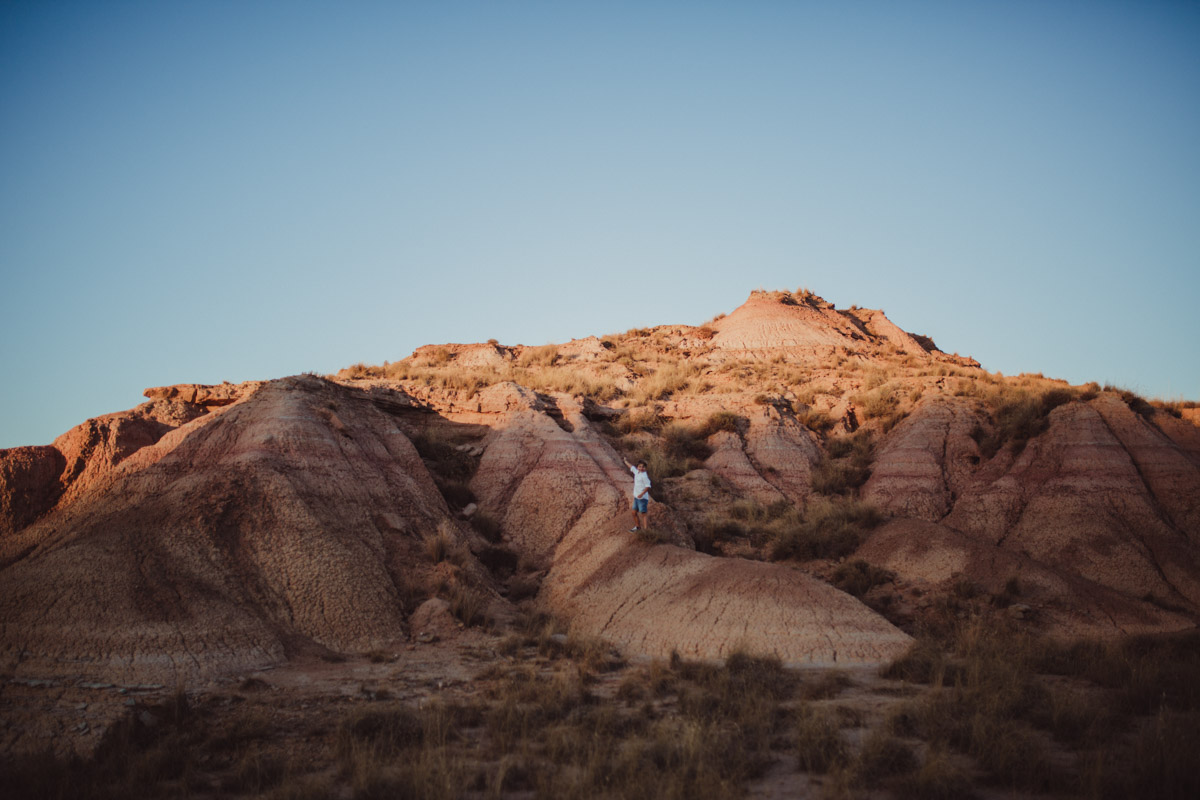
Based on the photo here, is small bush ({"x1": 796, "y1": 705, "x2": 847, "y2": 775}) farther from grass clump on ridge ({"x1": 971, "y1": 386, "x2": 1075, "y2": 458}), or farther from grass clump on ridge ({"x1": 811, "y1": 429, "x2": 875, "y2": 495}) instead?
grass clump on ridge ({"x1": 971, "y1": 386, "x2": 1075, "y2": 458})

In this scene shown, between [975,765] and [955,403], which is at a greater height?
[955,403]

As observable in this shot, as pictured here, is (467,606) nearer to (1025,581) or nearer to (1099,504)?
(1025,581)

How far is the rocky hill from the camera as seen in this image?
11648 mm

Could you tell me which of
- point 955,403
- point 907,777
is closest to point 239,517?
point 907,777

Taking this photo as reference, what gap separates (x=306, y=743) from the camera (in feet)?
26.8

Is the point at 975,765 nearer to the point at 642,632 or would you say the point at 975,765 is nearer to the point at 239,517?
the point at 642,632

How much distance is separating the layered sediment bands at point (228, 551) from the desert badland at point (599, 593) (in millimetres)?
57

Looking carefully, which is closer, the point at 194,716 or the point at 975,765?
the point at 975,765

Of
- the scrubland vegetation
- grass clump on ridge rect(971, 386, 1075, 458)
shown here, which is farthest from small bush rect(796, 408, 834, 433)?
the scrubland vegetation

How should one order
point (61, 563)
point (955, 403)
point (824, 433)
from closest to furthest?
point (61, 563) → point (955, 403) → point (824, 433)

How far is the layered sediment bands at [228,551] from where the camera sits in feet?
33.1

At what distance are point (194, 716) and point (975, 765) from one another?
8.43 meters

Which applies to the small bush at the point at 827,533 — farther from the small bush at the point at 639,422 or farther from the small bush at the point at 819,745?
the small bush at the point at 819,745

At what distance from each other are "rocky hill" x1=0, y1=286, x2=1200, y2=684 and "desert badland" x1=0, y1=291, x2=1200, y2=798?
75mm
